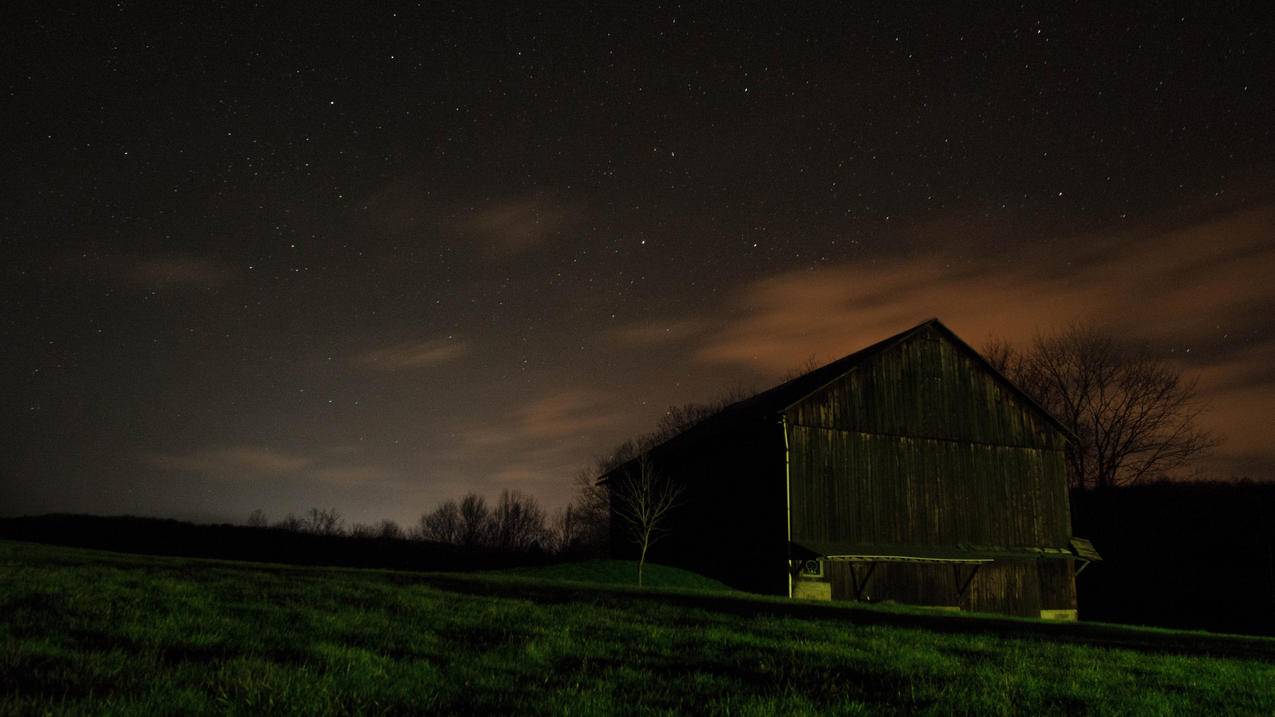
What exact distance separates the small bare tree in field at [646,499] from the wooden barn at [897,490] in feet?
4.81

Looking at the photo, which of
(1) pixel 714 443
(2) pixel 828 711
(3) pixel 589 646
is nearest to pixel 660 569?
(1) pixel 714 443

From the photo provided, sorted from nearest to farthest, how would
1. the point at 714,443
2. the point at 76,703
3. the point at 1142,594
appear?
the point at 76,703 → the point at 714,443 → the point at 1142,594

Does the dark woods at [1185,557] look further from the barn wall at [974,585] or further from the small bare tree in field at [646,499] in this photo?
the small bare tree in field at [646,499]

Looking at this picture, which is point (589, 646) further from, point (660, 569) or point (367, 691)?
point (660, 569)

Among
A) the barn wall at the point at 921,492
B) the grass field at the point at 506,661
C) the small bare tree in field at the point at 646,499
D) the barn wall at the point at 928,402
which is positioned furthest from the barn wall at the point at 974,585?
the grass field at the point at 506,661

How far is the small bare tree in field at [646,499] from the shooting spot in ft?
126

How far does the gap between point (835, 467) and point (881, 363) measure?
4971 mm

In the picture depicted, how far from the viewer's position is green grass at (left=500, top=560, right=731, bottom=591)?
3300 centimetres

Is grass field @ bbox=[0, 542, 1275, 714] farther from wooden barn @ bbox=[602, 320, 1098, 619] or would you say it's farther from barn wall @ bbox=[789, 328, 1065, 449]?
barn wall @ bbox=[789, 328, 1065, 449]

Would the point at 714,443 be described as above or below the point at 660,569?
above

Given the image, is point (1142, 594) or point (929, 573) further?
point (1142, 594)

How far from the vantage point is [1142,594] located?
4200cm

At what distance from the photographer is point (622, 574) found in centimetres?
3406

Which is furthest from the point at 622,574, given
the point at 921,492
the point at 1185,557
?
the point at 1185,557
